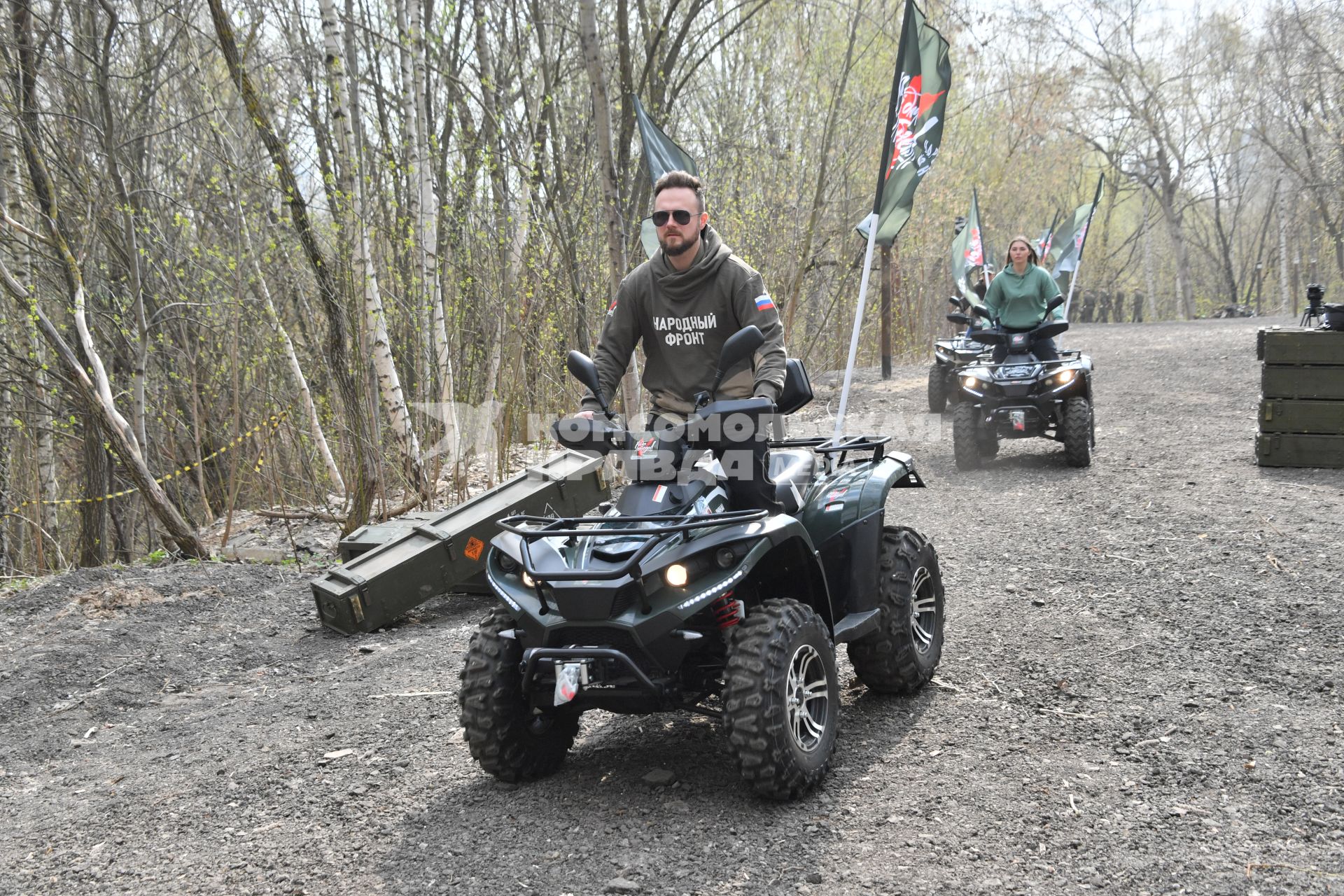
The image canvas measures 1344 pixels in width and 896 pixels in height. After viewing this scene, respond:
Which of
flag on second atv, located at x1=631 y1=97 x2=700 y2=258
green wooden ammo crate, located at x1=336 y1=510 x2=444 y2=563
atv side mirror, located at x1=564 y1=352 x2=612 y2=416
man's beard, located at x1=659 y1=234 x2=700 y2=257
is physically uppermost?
flag on second atv, located at x1=631 y1=97 x2=700 y2=258

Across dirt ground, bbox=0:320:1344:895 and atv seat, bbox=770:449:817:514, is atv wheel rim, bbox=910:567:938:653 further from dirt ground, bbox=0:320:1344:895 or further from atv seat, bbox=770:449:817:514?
atv seat, bbox=770:449:817:514

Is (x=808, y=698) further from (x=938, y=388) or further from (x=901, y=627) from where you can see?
(x=938, y=388)

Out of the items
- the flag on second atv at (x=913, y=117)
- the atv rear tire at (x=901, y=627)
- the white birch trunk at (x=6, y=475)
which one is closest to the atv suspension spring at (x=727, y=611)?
the atv rear tire at (x=901, y=627)

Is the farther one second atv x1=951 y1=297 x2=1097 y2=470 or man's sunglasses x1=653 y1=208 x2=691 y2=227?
second atv x1=951 y1=297 x2=1097 y2=470

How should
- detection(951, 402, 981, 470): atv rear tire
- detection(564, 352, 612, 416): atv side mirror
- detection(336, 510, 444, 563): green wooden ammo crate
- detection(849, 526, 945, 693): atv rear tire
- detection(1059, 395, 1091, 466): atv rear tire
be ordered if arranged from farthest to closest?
1. detection(951, 402, 981, 470): atv rear tire
2. detection(1059, 395, 1091, 466): atv rear tire
3. detection(336, 510, 444, 563): green wooden ammo crate
4. detection(849, 526, 945, 693): atv rear tire
5. detection(564, 352, 612, 416): atv side mirror

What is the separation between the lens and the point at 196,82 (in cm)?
1310

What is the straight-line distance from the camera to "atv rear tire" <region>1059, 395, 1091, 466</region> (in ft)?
33.4

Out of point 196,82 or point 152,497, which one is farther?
point 196,82

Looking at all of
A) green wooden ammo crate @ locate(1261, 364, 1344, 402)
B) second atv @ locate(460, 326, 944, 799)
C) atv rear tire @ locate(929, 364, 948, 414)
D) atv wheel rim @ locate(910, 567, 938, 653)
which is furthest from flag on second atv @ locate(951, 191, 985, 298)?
second atv @ locate(460, 326, 944, 799)

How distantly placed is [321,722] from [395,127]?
30.7 feet

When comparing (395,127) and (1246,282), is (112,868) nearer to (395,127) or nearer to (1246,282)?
(395,127)

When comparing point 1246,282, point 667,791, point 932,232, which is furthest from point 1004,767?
point 1246,282

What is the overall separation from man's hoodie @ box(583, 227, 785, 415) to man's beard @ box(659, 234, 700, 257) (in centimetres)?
4

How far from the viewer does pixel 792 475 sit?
14.2 feet
